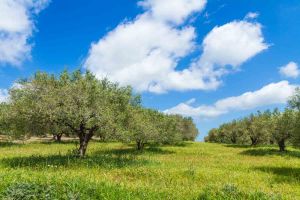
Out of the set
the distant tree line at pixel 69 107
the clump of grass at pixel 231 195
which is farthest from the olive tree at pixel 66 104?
the clump of grass at pixel 231 195

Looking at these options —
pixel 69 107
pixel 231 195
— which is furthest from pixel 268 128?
pixel 231 195

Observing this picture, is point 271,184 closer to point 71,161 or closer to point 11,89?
point 71,161

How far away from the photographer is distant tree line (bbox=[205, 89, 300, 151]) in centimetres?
3048

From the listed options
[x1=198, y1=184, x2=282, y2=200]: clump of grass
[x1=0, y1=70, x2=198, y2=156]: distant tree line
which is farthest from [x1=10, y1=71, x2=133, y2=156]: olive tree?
[x1=198, y1=184, x2=282, y2=200]: clump of grass

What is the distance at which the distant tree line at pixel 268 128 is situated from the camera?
100 ft

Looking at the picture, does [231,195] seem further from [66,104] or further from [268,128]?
[268,128]

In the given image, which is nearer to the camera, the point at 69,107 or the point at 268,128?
the point at 69,107

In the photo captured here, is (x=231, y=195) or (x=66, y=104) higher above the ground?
(x=66, y=104)

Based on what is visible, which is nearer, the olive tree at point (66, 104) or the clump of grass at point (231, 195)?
the clump of grass at point (231, 195)

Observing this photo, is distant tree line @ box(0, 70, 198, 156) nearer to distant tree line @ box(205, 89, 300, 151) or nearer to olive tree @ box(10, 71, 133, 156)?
olive tree @ box(10, 71, 133, 156)

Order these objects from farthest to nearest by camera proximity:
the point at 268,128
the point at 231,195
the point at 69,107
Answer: the point at 268,128 < the point at 69,107 < the point at 231,195

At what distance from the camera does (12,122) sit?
29141 millimetres

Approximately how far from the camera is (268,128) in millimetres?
63938

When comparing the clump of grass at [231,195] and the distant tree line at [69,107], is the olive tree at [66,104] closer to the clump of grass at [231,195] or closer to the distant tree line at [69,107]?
the distant tree line at [69,107]
